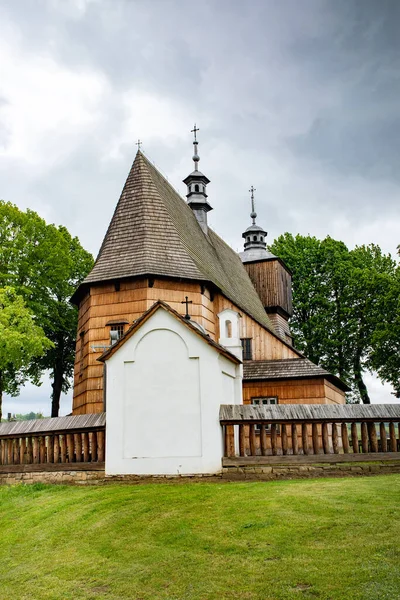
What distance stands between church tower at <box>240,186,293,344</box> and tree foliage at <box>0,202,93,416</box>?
405 inches

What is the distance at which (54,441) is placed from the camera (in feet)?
40.8

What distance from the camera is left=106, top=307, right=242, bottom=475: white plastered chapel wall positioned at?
37.1 feet

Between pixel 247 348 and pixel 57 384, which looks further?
pixel 57 384

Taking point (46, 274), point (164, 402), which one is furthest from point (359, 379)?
point (164, 402)

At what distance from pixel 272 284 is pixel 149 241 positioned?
16.4 meters

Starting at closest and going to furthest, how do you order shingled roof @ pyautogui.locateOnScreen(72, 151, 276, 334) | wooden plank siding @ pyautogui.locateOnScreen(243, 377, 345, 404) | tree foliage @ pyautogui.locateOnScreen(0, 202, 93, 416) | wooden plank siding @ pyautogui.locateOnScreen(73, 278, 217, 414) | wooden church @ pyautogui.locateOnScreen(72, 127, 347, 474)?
wooden church @ pyautogui.locateOnScreen(72, 127, 347, 474) < wooden plank siding @ pyautogui.locateOnScreen(73, 278, 217, 414) < shingled roof @ pyautogui.locateOnScreen(72, 151, 276, 334) < wooden plank siding @ pyautogui.locateOnScreen(243, 377, 345, 404) < tree foliage @ pyautogui.locateOnScreen(0, 202, 93, 416)

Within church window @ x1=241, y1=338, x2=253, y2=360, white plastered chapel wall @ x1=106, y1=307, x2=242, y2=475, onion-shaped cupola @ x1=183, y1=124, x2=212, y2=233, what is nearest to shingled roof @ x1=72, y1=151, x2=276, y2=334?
church window @ x1=241, y1=338, x2=253, y2=360

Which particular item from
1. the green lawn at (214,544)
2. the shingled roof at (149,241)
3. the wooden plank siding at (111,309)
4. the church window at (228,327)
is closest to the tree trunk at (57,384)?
the shingled roof at (149,241)

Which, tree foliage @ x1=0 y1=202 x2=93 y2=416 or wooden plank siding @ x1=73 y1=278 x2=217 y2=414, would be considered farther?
tree foliage @ x1=0 y1=202 x2=93 y2=416

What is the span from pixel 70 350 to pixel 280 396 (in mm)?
16348

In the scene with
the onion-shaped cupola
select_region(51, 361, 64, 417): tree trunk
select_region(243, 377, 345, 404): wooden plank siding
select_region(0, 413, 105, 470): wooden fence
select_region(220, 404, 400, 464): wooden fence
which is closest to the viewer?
select_region(220, 404, 400, 464): wooden fence

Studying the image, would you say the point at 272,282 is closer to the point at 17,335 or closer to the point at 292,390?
the point at 292,390

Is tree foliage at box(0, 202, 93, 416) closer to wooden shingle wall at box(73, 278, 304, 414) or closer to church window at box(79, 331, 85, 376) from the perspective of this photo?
church window at box(79, 331, 85, 376)

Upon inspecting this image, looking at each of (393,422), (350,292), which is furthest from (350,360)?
(393,422)
